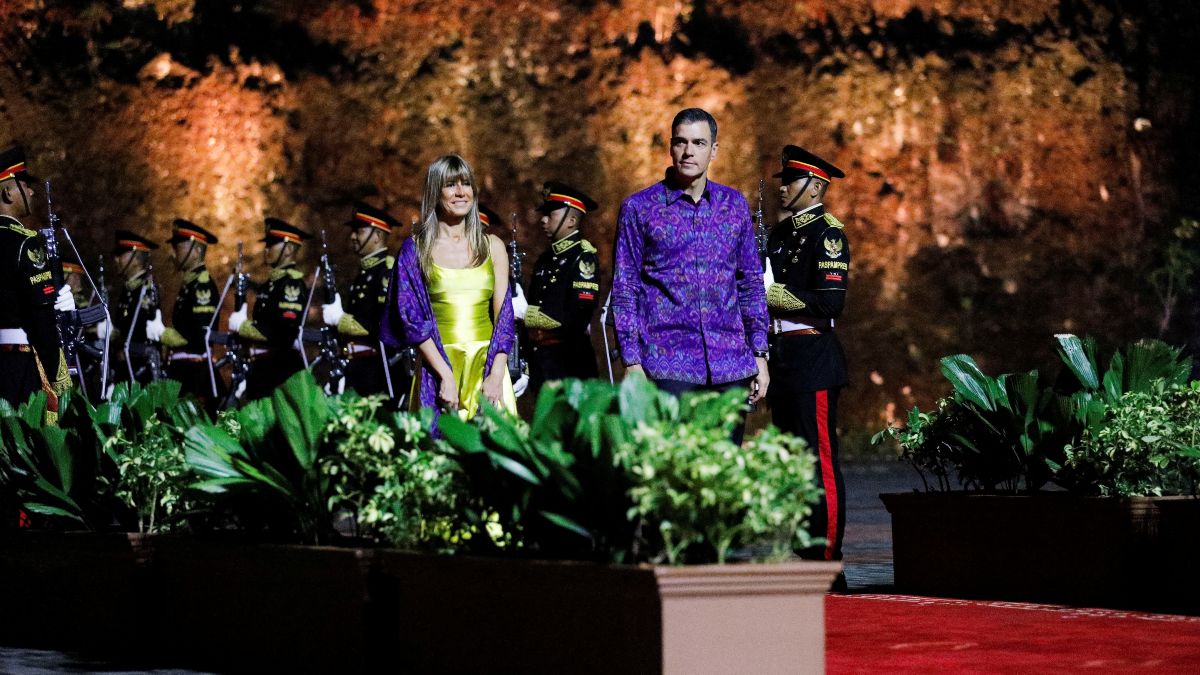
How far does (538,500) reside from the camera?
14.8 ft

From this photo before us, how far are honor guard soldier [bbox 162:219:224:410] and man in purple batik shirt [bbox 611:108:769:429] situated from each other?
9558mm

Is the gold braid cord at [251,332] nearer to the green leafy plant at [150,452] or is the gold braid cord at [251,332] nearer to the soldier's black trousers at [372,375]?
the soldier's black trousers at [372,375]

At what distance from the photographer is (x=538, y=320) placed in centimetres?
1133

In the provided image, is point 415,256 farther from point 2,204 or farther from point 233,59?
point 233,59

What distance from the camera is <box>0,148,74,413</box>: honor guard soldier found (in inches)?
348

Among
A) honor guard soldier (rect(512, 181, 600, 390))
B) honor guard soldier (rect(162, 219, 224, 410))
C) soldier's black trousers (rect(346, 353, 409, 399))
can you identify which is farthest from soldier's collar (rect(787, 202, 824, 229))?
honor guard soldier (rect(162, 219, 224, 410))

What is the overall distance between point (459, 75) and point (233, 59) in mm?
2150

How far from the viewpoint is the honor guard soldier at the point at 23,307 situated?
885 centimetres

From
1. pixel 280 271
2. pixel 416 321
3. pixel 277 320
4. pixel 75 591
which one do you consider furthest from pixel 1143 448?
pixel 280 271

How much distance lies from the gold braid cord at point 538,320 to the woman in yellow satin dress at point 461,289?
177 inches

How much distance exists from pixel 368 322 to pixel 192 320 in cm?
329

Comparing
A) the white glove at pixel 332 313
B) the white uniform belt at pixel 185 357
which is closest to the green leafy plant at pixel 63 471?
the white glove at pixel 332 313

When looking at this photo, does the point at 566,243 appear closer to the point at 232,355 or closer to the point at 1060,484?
the point at 232,355

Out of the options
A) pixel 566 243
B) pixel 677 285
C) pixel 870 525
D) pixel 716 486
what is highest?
pixel 566 243
